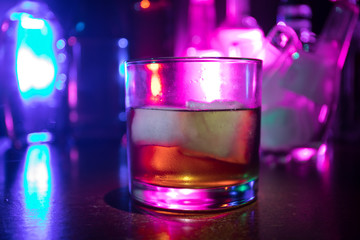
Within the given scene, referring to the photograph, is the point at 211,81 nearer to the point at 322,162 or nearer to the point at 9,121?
the point at 322,162

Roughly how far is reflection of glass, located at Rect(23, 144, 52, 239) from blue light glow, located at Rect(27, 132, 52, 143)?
0.17 meters

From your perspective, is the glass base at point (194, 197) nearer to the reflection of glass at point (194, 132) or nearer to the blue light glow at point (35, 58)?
the reflection of glass at point (194, 132)

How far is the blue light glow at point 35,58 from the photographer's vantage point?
100cm

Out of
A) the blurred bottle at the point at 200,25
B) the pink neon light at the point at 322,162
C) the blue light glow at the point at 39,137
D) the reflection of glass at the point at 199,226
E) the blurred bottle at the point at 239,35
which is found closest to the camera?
the reflection of glass at the point at 199,226

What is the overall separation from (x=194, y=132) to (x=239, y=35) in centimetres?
61

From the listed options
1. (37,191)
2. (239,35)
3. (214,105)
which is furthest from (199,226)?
(239,35)

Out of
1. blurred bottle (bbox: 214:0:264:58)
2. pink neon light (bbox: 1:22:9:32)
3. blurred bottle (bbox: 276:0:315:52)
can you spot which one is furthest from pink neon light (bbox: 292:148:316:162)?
pink neon light (bbox: 1:22:9:32)

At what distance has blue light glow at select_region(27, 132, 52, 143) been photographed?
1.09 metres

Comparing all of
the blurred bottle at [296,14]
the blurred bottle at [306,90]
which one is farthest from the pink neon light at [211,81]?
the blurred bottle at [296,14]

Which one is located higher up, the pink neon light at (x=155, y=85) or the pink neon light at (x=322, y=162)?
the pink neon light at (x=155, y=85)

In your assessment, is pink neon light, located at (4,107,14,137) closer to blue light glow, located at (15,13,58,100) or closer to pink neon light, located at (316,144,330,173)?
blue light glow, located at (15,13,58,100)

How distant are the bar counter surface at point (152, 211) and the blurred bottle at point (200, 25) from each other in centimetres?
58

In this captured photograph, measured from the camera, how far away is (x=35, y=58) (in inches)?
40.4

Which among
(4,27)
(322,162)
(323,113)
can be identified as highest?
(4,27)
